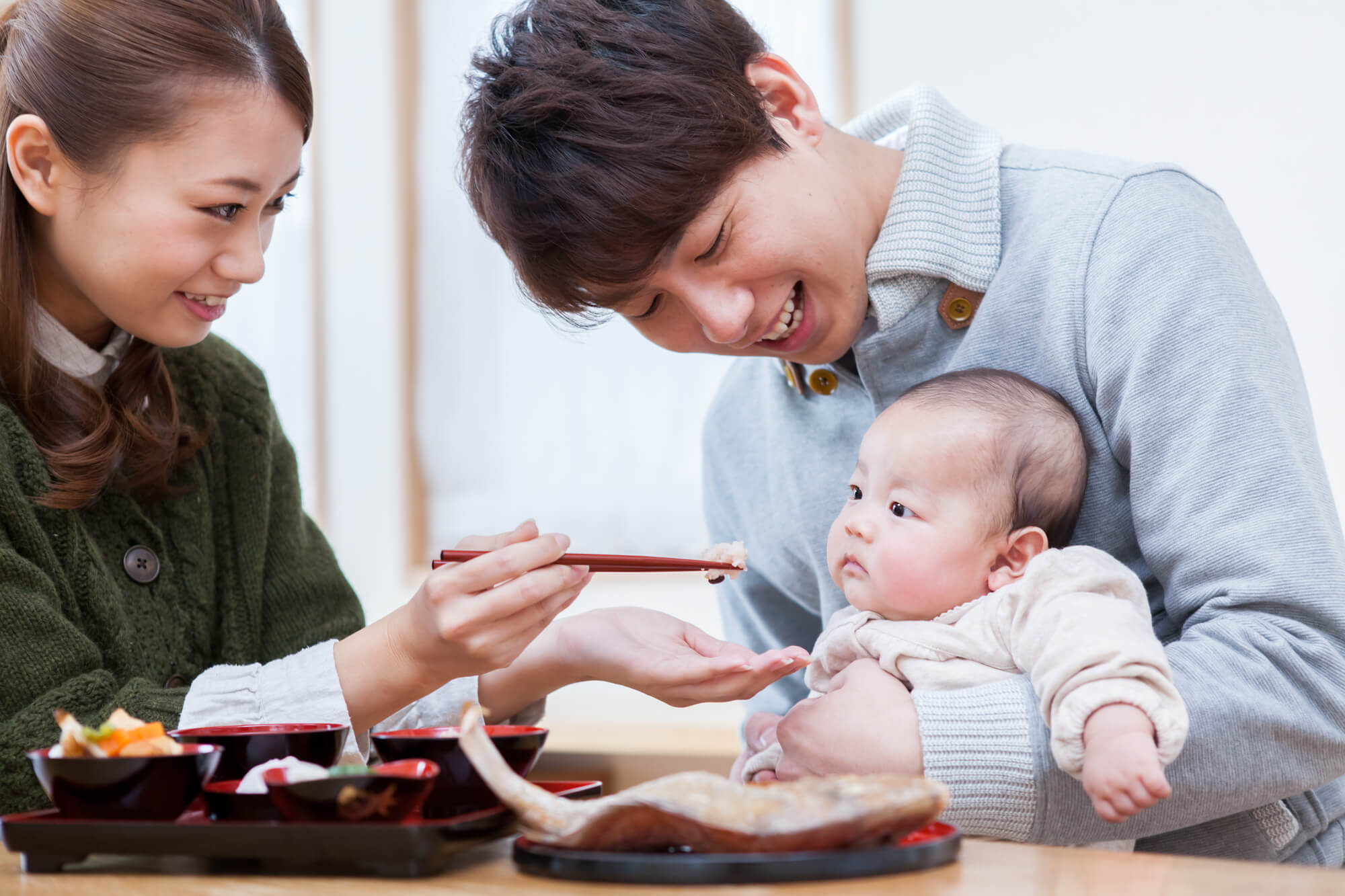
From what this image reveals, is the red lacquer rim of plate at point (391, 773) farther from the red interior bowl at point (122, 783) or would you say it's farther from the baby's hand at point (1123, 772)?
the baby's hand at point (1123, 772)

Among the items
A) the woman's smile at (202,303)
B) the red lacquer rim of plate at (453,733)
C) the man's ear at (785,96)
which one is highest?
the man's ear at (785,96)

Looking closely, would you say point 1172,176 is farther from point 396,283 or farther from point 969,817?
point 396,283

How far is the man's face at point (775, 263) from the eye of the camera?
4.00 feet

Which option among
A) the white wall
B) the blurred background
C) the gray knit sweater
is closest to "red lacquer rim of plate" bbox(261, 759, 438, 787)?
the gray knit sweater

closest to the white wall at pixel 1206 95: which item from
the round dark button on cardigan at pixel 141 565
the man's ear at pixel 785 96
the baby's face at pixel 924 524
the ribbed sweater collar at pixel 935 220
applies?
the ribbed sweater collar at pixel 935 220

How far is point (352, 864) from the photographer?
0.73 m

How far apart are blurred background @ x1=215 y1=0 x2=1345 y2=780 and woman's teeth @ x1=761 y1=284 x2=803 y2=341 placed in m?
1.26

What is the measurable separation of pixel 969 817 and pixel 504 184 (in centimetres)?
78

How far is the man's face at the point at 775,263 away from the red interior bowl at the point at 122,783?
2.24ft

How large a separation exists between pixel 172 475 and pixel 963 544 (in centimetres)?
104

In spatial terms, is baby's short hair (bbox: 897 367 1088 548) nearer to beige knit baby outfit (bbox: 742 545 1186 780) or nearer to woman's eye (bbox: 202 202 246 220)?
beige knit baby outfit (bbox: 742 545 1186 780)

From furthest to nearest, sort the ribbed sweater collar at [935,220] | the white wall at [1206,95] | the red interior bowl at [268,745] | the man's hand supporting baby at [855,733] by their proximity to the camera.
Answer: the white wall at [1206,95] → the ribbed sweater collar at [935,220] → the man's hand supporting baby at [855,733] → the red interior bowl at [268,745]

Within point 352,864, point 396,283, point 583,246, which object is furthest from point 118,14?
point 396,283

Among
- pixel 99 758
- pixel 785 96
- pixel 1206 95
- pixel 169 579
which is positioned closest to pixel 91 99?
pixel 169 579
